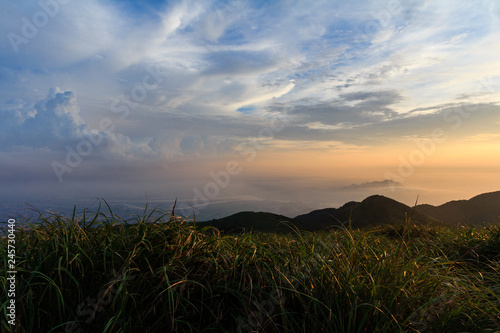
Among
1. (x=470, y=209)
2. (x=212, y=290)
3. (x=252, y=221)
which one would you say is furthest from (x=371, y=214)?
(x=212, y=290)

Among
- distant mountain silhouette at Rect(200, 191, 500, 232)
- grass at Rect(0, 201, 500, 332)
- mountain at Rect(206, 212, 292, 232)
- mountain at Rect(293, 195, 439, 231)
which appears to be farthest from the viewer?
mountain at Rect(293, 195, 439, 231)

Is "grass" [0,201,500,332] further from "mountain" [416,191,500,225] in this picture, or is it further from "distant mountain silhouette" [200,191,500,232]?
"mountain" [416,191,500,225]

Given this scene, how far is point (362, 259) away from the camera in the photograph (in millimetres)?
3152

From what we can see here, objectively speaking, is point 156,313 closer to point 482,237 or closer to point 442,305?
point 442,305

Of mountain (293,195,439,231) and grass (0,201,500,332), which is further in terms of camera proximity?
mountain (293,195,439,231)

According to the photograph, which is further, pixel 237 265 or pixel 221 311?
pixel 237 265

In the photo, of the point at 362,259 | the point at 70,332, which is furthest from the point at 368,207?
the point at 70,332

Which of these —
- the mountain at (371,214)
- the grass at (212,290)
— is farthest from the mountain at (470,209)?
the grass at (212,290)

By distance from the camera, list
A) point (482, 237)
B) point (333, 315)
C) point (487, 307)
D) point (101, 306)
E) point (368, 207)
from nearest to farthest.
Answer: point (333, 315) < point (101, 306) < point (487, 307) < point (482, 237) < point (368, 207)

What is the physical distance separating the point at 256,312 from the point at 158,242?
1184mm

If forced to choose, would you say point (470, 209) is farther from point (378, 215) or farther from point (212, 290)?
point (212, 290)

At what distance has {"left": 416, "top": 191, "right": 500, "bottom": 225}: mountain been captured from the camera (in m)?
12.8

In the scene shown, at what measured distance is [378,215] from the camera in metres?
12.5

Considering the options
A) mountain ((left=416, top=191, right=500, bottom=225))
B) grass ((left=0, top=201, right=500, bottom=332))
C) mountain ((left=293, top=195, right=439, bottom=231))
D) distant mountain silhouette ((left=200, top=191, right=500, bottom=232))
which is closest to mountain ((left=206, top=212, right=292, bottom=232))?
distant mountain silhouette ((left=200, top=191, right=500, bottom=232))
